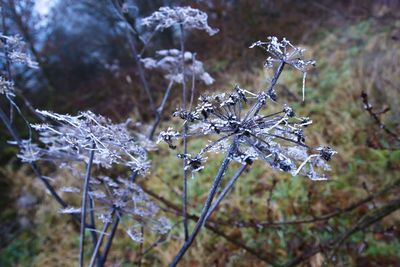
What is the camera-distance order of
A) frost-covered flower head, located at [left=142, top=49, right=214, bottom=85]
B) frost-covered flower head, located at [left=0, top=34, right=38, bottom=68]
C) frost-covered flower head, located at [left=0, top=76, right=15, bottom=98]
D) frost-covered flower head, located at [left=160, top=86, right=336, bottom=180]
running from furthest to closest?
1. frost-covered flower head, located at [left=142, top=49, right=214, bottom=85]
2. frost-covered flower head, located at [left=0, top=34, right=38, bottom=68]
3. frost-covered flower head, located at [left=0, top=76, right=15, bottom=98]
4. frost-covered flower head, located at [left=160, top=86, right=336, bottom=180]

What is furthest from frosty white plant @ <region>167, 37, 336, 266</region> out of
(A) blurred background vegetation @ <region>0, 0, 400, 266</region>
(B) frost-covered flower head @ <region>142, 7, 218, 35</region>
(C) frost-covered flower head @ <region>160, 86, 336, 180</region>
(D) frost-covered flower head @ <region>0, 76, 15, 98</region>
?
(A) blurred background vegetation @ <region>0, 0, 400, 266</region>

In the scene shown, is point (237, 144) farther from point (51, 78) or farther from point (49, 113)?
point (51, 78)

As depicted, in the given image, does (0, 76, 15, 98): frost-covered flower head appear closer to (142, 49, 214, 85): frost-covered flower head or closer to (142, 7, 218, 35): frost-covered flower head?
(142, 7, 218, 35): frost-covered flower head

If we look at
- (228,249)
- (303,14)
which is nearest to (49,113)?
(228,249)

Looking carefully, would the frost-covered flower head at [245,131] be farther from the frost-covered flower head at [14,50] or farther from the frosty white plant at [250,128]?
the frost-covered flower head at [14,50]

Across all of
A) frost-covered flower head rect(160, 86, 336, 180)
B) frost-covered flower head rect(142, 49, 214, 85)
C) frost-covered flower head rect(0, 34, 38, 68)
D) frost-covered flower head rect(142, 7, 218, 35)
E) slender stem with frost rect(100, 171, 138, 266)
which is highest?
frost-covered flower head rect(142, 49, 214, 85)

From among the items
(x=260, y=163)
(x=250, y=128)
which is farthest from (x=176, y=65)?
(x=260, y=163)

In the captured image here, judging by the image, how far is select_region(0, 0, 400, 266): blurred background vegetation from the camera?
2.98 meters

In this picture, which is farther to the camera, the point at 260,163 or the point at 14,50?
the point at 260,163

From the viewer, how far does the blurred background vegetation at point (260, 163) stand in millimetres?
2980

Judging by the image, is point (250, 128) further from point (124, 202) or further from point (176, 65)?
point (176, 65)

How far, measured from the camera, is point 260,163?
414 cm

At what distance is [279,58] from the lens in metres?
1.08

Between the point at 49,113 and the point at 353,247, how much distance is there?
249 cm
